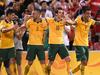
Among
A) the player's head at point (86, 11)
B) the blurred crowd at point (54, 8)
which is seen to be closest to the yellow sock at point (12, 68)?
the blurred crowd at point (54, 8)

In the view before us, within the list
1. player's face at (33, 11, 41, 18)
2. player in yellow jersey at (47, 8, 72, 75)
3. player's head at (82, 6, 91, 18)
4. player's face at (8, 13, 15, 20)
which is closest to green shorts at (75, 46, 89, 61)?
player in yellow jersey at (47, 8, 72, 75)

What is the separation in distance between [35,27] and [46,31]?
3.25 feet

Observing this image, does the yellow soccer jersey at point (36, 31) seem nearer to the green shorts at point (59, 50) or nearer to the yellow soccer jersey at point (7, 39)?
the green shorts at point (59, 50)

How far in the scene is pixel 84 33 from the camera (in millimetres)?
15133

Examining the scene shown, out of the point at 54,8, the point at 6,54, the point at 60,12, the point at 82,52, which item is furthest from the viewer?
the point at 54,8

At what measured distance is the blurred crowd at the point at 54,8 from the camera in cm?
1666

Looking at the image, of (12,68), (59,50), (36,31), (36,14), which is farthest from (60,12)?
(12,68)

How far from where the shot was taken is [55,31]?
14953mm

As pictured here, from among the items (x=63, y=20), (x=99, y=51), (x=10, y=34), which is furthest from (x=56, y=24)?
(x=99, y=51)

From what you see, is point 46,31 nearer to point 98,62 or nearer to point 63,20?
point 63,20

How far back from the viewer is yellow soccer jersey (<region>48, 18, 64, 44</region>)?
48.9ft

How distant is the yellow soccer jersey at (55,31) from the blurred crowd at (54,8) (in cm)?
134

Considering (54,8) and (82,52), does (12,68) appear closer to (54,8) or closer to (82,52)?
(82,52)

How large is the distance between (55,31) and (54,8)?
162 cm
